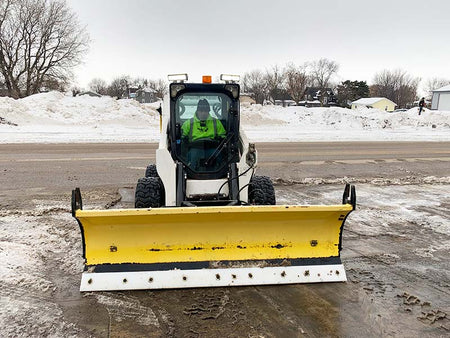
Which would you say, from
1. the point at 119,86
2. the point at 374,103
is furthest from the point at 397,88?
the point at 119,86

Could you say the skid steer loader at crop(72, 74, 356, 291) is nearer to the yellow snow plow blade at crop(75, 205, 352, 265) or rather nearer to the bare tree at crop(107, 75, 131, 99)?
the yellow snow plow blade at crop(75, 205, 352, 265)

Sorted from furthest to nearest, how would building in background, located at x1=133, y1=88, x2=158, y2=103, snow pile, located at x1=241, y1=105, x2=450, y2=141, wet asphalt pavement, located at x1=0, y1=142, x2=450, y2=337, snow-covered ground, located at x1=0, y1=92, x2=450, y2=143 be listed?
building in background, located at x1=133, y1=88, x2=158, y2=103, snow pile, located at x1=241, y1=105, x2=450, y2=141, snow-covered ground, located at x1=0, y1=92, x2=450, y2=143, wet asphalt pavement, located at x1=0, y1=142, x2=450, y2=337

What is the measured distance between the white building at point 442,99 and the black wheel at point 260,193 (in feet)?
205

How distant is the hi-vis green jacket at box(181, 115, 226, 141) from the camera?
505 cm

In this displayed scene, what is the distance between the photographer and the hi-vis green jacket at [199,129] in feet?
16.6

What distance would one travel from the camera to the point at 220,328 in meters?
3.14

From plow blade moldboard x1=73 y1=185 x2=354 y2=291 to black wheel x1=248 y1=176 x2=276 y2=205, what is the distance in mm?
1140

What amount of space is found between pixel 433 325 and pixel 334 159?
9.72 metres

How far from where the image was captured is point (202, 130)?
16.6 feet

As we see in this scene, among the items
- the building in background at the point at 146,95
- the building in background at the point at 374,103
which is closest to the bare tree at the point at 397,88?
the building in background at the point at 374,103

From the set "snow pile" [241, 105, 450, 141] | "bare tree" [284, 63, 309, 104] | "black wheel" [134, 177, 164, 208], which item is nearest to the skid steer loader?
"black wheel" [134, 177, 164, 208]

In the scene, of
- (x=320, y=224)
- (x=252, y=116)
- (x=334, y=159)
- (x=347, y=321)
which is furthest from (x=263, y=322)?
(x=252, y=116)

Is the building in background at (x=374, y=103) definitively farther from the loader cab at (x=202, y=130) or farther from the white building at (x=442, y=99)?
the loader cab at (x=202, y=130)

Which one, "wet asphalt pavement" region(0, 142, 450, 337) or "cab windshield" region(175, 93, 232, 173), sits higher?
"cab windshield" region(175, 93, 232, 173)
